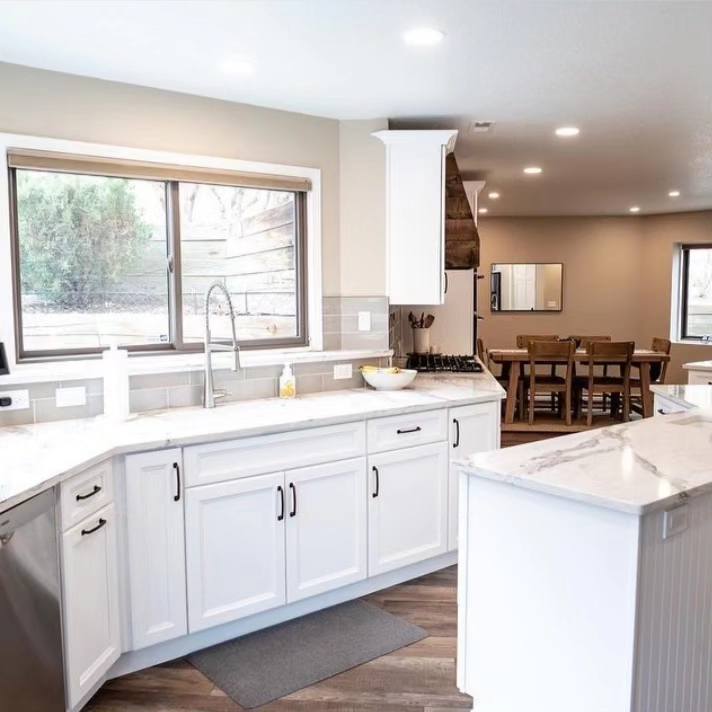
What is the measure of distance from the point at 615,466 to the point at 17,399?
7.62ft

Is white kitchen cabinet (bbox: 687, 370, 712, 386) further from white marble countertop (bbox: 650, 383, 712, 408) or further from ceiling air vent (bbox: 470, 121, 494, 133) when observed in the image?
ceiling air vent (bbox: 470, 121, 494, 133)

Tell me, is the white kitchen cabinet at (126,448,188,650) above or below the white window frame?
below

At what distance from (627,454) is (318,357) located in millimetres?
1899

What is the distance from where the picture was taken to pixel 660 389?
12.8 ft

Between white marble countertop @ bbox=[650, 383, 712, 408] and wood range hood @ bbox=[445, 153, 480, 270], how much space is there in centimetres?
138

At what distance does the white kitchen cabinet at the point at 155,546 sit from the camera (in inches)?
100

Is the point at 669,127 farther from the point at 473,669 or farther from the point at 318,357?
the point at 473,669

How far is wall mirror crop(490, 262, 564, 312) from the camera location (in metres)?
9.30

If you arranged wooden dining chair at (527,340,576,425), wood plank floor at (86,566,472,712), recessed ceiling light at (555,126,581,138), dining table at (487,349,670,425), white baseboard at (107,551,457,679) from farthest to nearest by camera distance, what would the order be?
dining table at (487,349,670,425), wooden dining chair at (527,340,576,425), recessed ceiling light at (555,126,581,138), white baseboard at (107,551,457,679), wood plank floor at (86,566,472,712)

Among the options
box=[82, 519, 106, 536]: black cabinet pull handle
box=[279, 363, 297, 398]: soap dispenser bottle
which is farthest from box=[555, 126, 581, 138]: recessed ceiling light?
box=[82, 519, 106, 536]: black cabinet pull handle

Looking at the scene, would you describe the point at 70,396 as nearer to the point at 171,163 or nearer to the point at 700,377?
the point at 171,163

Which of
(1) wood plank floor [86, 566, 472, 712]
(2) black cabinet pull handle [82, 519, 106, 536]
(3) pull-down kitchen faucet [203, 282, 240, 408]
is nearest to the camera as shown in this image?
(2) black cabinet pull handle [82, 519, 106, 536]

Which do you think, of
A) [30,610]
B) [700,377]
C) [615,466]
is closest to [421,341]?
[700,377]

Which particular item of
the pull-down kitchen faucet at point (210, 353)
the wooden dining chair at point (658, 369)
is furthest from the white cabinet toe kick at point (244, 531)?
the wooden dining chair at point (658, 369)
